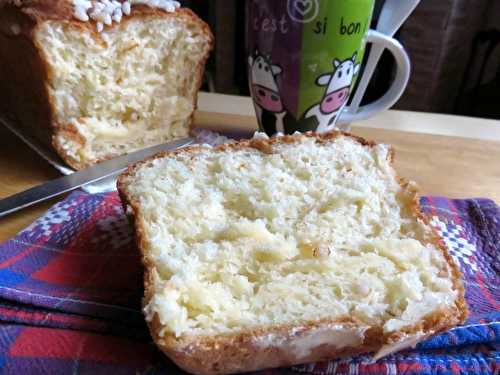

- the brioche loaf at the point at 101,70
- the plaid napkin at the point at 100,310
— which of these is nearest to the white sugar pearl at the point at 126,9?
the brioche loaf at the point at 101,70

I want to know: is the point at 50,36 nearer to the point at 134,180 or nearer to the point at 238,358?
the point at 134,180

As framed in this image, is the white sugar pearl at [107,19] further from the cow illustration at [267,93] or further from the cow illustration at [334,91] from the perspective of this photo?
the cow illustration at [334,91]

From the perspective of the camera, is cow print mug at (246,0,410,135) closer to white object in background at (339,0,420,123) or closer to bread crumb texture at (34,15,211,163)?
white object in background at (339,0,420,123)

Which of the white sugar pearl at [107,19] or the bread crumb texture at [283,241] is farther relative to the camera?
the white sugar pearl at [107,19]

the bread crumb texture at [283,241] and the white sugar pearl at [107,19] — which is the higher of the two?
the white sugar pearl at [107,19]

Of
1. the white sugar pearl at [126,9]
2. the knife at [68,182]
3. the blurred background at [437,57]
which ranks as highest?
the white sugar pearl at [126,9]

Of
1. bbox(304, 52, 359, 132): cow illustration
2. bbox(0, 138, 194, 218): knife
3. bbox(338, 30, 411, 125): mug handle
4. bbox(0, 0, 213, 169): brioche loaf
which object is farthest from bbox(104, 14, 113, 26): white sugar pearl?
bbox(338, 30, 411, 125): mug handle

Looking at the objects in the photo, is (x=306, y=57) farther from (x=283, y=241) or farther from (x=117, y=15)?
(x=283, y=241)
